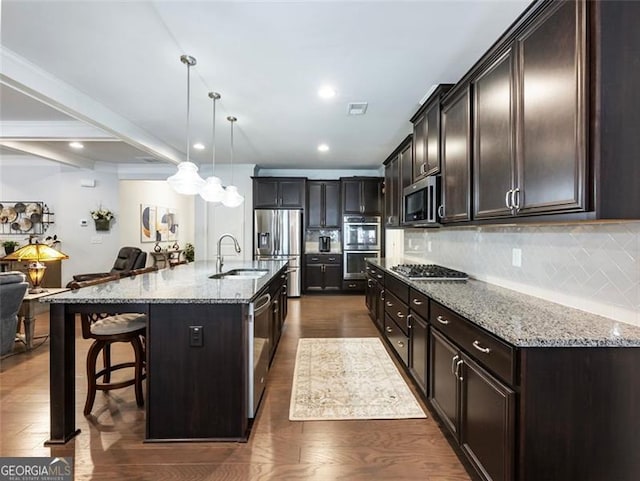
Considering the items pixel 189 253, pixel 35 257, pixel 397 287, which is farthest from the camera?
pixel 189 253

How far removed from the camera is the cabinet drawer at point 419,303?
2.39 meters

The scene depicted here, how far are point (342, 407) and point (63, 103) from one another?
3.69m

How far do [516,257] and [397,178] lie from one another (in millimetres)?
2352

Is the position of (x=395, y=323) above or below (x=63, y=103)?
below

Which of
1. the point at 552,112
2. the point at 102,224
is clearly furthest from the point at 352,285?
the point at 552,112

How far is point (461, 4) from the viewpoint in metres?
1.93

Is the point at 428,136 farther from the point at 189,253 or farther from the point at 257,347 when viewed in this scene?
the point at 189,253

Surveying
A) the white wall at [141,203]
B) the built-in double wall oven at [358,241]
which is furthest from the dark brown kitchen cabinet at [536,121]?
the white wall at [141,203]

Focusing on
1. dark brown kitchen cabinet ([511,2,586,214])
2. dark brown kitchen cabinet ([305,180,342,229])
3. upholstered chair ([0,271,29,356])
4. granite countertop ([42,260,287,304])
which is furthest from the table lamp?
dark brown kitchen cabinet ([511,2,586,214])

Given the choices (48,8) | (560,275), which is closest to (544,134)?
(560,275)

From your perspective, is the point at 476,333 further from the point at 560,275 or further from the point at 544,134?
the point at 544,134

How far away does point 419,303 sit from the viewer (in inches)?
99.7

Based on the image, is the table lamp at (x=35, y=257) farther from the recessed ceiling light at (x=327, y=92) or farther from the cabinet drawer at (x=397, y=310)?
the cabinet drawer at (x=397, y=310)

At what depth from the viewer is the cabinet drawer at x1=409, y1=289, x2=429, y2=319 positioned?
2389 millimetres
